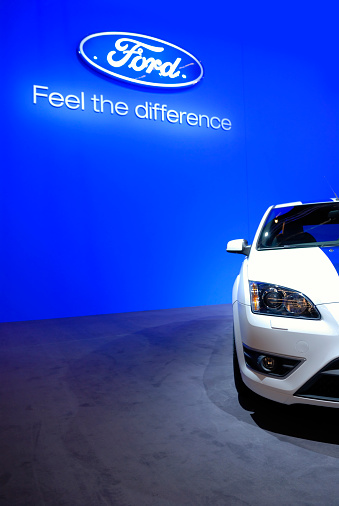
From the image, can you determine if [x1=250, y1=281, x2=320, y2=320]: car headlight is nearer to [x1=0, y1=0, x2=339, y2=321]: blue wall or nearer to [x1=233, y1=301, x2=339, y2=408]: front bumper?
[x1=233, y1=301, x2=339, y2=408]: front bumper

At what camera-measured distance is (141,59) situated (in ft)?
20.7

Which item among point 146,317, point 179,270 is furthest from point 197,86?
point 146,317

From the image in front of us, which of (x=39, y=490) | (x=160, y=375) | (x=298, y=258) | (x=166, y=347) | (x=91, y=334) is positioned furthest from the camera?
(x=91, y=334)

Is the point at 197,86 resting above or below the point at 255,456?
above

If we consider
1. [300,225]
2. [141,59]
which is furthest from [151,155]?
[300,225]

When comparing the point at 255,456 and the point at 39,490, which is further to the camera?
the point at 255,456

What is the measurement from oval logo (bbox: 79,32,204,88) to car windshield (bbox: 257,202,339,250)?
13.8ft

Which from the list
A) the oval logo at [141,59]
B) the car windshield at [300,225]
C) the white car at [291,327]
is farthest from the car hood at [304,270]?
the oval logo at [141,59]

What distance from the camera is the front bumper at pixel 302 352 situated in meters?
1.68

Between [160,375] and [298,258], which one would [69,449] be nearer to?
[160,375]

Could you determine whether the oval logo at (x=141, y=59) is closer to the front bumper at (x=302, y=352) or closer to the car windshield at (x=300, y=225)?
the car windshield at (x=300, y=225)

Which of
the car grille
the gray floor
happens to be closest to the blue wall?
the gray floor

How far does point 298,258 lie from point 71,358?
229cm

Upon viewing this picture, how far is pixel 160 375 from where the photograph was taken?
2938 mm
